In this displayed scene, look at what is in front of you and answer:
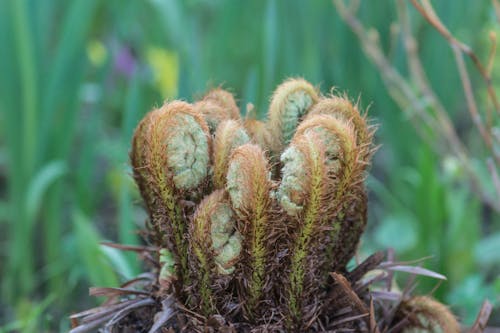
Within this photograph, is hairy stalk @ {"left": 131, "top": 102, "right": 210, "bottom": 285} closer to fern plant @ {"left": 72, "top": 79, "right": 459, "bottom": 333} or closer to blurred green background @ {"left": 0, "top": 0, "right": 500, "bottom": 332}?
fern plant @ {"left": 72, "top": 79, "right": 459, "bottom": 333}

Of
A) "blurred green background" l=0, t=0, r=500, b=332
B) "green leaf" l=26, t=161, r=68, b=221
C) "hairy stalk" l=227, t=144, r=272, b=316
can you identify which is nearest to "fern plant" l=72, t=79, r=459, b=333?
"hairy stalk" l=227, t=144, r=272, b=316

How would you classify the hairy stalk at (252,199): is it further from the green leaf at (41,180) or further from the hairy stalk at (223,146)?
the green leaf at (41,180)

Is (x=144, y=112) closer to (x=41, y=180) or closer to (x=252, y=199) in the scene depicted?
(x=41, y=180)

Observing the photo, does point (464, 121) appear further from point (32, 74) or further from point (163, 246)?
point (163, 246)

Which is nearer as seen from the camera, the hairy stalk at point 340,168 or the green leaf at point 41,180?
the hairy stalk at point 340,168

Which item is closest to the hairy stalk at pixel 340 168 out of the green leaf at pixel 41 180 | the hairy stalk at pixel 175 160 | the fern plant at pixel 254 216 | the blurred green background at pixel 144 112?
the fern plant at pixel 254 216

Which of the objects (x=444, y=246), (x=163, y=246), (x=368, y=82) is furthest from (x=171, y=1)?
(x=163, y=246)

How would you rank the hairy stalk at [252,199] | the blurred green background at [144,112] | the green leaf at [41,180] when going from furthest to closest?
the green leaf at [41,180]
the blurred green background at [144,112]
the hairy stalk at [252,199]
